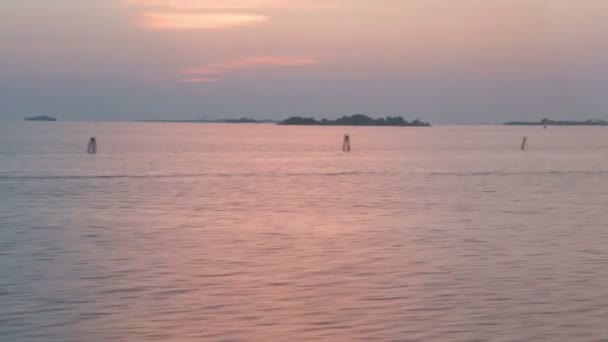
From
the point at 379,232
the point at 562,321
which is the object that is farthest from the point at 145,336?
the point at 379,232

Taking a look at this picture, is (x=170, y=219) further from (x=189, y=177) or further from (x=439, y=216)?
(x=189, y=177)

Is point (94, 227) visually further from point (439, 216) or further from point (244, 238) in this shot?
point (439, 216)

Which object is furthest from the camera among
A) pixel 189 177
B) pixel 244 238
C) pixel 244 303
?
pixel 189 177

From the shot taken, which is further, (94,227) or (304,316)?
(94,227)

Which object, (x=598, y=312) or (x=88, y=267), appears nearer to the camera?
(x=598, y=312)

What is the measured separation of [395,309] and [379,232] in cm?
820

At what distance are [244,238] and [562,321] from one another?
8.56m

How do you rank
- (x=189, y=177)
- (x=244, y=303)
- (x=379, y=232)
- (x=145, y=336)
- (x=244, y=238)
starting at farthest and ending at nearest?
(x=189, y=177), (x=379, y=232), (x=244, y=238), (x=244, y=303), (x=145, y=336)

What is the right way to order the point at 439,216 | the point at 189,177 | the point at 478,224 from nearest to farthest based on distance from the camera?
the point at 478,224
the point at 439,216
the point at 189,177

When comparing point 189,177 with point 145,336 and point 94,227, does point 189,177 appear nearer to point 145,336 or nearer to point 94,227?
point 94,227

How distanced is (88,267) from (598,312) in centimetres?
754

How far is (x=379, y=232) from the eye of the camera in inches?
791

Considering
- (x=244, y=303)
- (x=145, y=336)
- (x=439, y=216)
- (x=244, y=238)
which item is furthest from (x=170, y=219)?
(x=145, y=336)

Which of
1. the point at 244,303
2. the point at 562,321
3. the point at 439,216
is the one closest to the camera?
the point at 562,321
